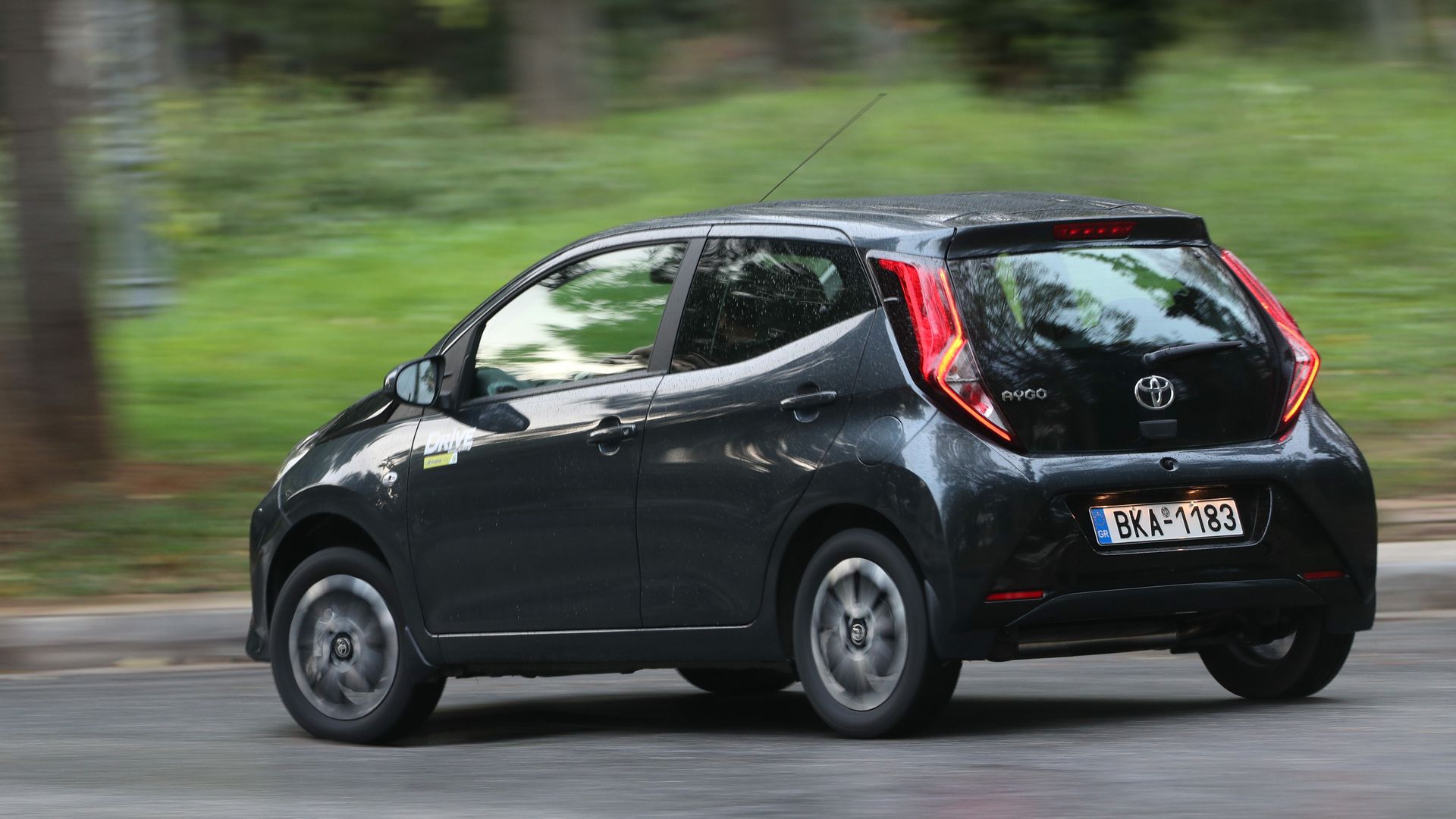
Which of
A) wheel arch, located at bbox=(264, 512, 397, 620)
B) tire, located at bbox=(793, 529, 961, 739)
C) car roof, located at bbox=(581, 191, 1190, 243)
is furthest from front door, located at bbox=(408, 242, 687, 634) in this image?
tire, located at bbox=(793, 529, 961, 739)

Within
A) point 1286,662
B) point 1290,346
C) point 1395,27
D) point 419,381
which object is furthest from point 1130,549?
point 1395,27

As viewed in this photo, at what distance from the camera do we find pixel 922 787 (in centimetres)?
569

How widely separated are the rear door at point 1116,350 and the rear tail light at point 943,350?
0.03m

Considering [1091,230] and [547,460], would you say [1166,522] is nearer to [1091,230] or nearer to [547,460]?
[1091,230]

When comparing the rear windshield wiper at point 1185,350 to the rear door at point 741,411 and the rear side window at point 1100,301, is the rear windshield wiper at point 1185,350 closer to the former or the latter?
the rear side window at point 1100,301

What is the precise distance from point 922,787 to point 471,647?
206cm

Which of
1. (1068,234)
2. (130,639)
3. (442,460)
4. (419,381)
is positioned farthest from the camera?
(130,639)

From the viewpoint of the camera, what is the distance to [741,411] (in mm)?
6566

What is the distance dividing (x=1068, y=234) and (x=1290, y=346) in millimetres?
753

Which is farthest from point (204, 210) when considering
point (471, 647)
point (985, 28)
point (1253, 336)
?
point (1253, 336)

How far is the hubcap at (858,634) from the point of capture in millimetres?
6262

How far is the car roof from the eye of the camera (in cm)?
650

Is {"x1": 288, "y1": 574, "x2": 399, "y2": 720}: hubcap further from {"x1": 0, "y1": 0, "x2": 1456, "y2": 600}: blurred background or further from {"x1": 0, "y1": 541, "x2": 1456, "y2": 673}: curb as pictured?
{"x1": 0, "y1": 0, "x2": 1456, "y2": 600}: blurred background

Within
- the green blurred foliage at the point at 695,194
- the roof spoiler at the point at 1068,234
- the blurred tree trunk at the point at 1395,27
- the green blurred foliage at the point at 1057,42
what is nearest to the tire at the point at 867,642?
the roof spoiler at the point at 1068,234
